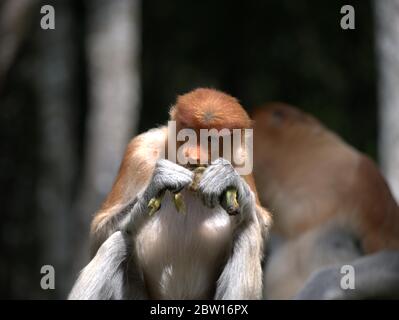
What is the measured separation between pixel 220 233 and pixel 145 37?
735 centimetres

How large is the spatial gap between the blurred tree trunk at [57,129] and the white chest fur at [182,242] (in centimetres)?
470

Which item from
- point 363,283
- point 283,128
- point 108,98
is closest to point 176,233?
point 363,283

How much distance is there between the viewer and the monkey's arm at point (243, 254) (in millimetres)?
3879

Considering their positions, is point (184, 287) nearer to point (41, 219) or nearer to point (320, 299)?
point (320, 299)

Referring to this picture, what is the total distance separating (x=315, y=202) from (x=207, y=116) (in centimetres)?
289

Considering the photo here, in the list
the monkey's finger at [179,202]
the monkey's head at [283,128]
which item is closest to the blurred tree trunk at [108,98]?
the monkey's head at [283,128]

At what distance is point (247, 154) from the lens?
401 centimetres

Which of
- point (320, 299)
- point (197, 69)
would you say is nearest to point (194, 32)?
point (197, 69)

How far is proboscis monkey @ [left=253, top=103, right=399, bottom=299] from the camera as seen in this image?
20.1 ft

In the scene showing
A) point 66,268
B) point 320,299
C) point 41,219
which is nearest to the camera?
point 320,299

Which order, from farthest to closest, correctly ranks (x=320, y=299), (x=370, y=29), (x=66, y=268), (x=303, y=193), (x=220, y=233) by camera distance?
(x=370, y=29), (x=66, y=268), (x=303, y=193), (x=320, y=299), (x=220, y=233)

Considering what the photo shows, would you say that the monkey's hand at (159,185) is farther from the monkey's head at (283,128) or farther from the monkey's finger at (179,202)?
the monkey's head at (283,128)

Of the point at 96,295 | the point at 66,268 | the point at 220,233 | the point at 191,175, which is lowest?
the point at 66,268

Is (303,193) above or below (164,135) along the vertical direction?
below
